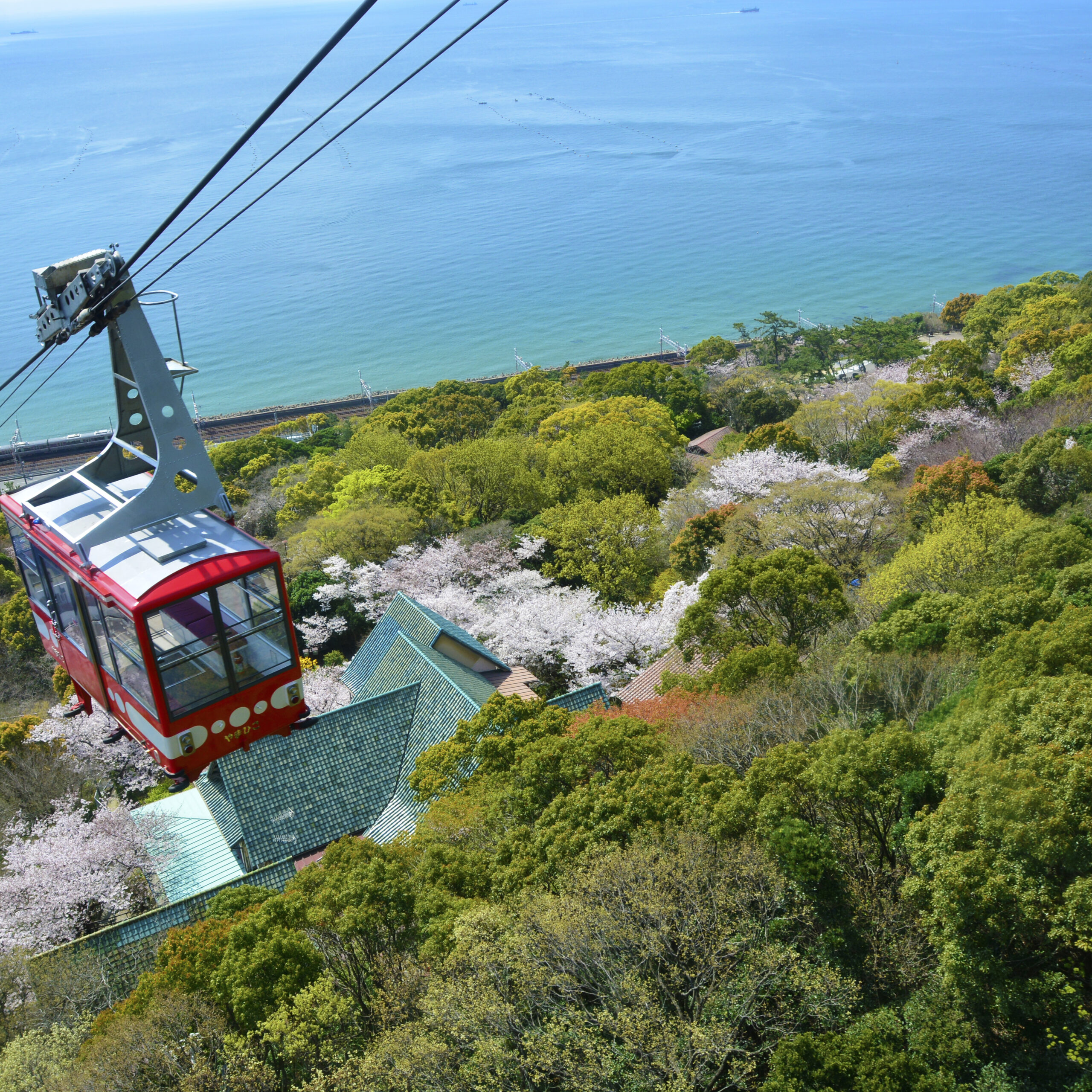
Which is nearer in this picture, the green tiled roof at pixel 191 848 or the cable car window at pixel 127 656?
the cable car window at pixel 127 656

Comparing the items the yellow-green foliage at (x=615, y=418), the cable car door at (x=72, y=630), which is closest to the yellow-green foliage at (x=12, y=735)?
the cable car door at (x=72, y=630)

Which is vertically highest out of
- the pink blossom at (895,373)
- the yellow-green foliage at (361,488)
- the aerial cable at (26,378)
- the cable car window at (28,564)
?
the aerial cable at (26,378)

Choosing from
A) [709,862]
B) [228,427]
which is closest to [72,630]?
[709,862]

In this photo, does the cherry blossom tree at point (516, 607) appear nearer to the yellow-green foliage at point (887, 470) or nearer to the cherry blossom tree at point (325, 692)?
the cherry blossom tree at point (325, 692)

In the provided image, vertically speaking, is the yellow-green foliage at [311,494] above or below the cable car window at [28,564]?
below

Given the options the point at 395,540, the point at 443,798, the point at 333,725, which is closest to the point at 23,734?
the point at 333,725

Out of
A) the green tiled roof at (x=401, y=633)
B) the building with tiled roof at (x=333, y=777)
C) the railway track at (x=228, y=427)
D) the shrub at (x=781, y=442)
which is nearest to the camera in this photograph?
the building with tiled roof at (x=333, y=777)
